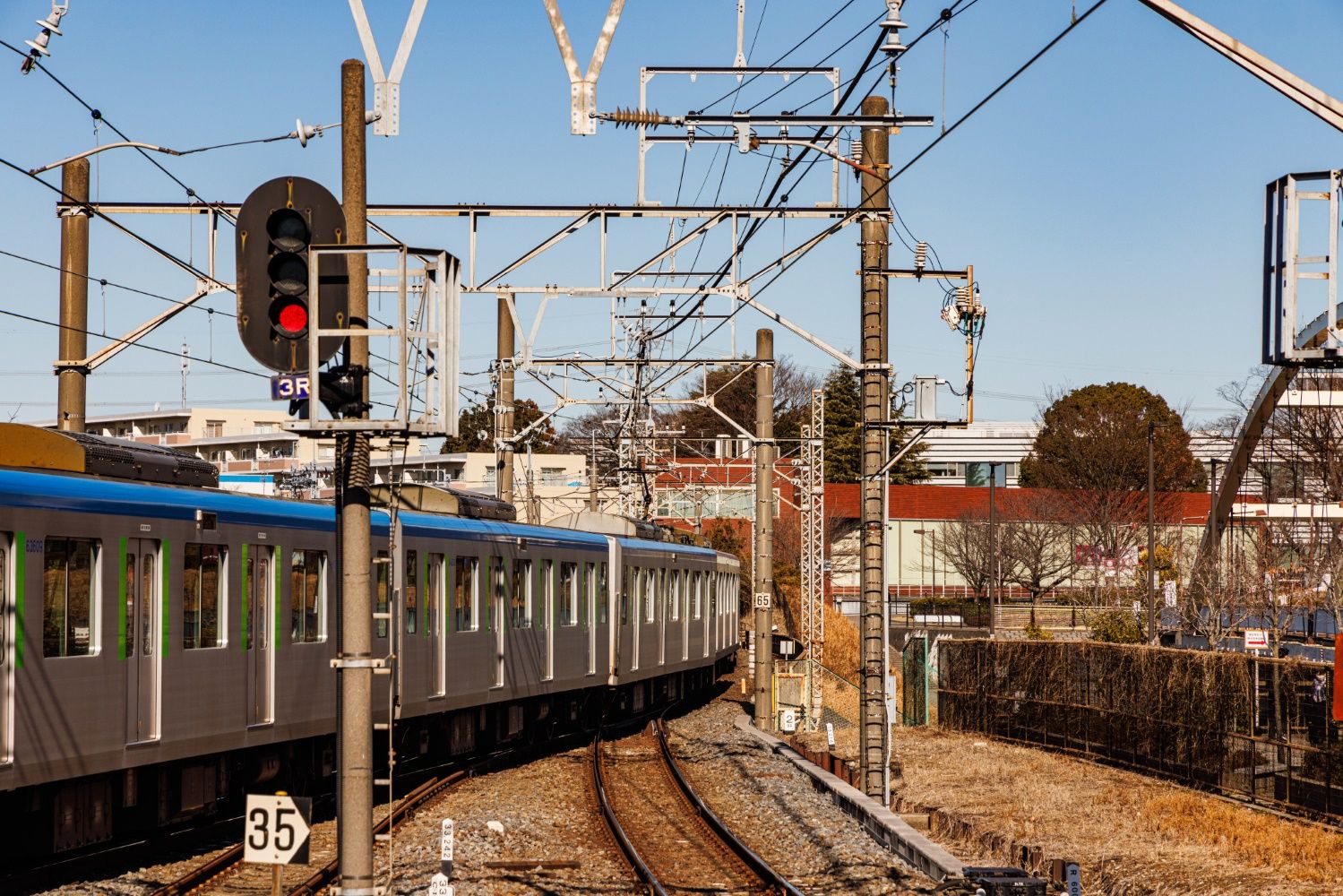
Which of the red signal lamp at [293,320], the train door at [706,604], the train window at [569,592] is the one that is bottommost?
the train door at [706,604]

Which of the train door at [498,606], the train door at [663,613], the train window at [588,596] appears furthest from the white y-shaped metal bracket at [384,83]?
the train door at [663,613]

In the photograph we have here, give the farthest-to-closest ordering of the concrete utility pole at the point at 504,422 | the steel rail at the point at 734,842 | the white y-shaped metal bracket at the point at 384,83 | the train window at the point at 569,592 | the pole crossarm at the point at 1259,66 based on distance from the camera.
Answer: the concrete utility pole at the point at 504,422 < the train window at the point at 569,592 < the steel rail at the point at 734,842 < the white y-shaped metal bracket at the point at 384,83 < the pole crossarm at the point at 1259,66

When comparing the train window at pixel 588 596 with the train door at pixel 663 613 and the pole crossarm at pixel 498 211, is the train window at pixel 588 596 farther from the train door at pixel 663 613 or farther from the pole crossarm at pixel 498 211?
the pole crossarm at pixel 498 211

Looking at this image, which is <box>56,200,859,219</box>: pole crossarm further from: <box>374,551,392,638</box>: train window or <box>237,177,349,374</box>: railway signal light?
<box>237,177,349,374</box>: railway signal light

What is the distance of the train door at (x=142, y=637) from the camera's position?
456 inches

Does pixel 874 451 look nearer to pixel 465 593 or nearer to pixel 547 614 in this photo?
pixel 465 593

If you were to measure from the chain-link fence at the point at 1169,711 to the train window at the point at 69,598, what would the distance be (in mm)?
11709

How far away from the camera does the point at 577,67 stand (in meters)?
10.3

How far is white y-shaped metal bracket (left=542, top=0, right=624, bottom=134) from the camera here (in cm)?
995

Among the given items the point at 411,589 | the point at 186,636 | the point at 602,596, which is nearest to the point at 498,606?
the point at 411,589

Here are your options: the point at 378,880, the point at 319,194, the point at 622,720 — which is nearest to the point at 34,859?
the point at 378,880

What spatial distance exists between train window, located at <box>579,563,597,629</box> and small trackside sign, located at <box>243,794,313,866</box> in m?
14.5

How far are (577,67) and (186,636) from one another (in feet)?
17.2

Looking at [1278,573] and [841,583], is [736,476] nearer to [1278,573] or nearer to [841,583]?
[841,583]
